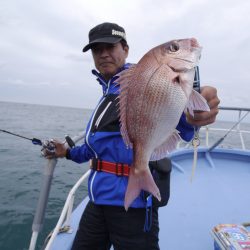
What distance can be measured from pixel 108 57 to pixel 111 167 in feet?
2.92

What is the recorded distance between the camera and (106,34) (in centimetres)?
215

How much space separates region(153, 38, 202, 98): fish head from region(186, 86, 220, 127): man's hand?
0.24 meters

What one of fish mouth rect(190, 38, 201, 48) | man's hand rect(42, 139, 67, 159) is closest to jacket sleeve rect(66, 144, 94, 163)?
man's hand rect(42, 139, 67, 159)

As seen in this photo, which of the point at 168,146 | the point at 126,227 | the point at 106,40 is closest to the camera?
the point at 168,146

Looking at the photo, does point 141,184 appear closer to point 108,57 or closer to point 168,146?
point 168,146

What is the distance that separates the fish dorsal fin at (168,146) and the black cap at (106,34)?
104 centimetres

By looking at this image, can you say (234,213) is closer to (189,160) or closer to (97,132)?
(189,160)

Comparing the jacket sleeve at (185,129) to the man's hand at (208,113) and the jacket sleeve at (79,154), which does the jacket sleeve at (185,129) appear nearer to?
the man's hand at (208,113)

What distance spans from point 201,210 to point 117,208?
84.1 inches

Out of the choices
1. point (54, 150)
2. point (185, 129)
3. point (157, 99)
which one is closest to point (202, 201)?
point (54, 150)

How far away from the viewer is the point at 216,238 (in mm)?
2395

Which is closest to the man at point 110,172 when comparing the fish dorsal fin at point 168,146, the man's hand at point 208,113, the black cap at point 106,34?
the black cap at point 106,34

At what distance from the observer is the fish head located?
1311 mm

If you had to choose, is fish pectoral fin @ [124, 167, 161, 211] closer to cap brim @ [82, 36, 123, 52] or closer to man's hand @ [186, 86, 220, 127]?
man's hand @ [186, 86, 220, 127]
